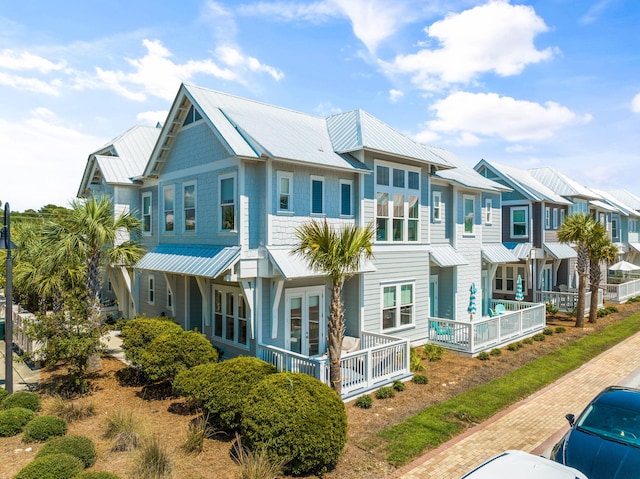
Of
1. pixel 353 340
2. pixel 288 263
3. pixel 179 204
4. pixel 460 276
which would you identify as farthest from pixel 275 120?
pixel 460 276

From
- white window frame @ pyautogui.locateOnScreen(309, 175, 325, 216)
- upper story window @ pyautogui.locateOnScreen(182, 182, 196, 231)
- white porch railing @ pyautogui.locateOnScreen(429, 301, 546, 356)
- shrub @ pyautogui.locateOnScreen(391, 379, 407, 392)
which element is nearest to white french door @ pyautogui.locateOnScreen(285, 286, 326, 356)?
white window frame @ pyautogui.locateOnScreen(309, 175, 325, 216)

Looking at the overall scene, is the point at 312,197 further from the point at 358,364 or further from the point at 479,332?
the point at 479,332

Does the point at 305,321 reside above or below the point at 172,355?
above

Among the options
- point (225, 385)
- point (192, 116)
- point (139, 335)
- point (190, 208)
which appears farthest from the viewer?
point (190, 208)

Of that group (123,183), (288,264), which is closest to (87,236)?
(123,183)

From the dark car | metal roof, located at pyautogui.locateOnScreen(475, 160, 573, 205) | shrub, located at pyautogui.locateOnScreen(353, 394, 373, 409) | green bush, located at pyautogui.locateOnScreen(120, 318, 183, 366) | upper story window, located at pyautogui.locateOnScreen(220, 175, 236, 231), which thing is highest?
metal roof, located at pyautogui.locateOnScreen(475, 160, 573, 205)

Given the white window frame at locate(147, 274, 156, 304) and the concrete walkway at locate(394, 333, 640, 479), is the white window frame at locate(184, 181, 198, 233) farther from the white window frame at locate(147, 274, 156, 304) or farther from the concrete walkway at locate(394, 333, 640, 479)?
the concrete walkway at locate(394, 333, 640, 479)
